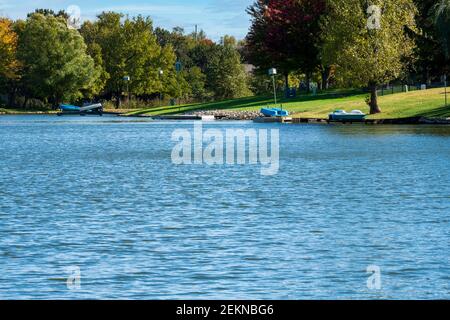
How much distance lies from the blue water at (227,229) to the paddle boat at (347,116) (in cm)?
3920

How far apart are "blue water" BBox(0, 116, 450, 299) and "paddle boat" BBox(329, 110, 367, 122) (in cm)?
3920

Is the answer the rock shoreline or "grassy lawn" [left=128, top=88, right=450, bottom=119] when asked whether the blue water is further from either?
the rock shoreline

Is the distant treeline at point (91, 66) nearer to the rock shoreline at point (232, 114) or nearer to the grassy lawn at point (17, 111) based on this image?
the grassy lawn at point (17, 111)

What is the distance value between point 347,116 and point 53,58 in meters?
81.5

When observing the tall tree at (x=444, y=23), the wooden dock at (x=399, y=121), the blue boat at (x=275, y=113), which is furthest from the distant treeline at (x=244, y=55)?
the blue boat at (x=275, y=113)

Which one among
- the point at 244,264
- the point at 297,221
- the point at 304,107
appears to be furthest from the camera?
the point at 304,107

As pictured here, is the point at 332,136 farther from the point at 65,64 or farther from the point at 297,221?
the point at 65,64

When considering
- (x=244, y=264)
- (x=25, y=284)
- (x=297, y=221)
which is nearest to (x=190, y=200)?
(x=297, y=221)

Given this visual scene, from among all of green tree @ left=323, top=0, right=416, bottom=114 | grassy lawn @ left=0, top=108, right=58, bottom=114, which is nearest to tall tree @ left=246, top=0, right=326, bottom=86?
green tree @ left=323, top=0, right=416, bottom=114

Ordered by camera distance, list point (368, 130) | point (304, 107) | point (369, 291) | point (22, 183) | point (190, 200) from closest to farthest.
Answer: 1. point (369, 291)
2. point (190, 200)
3. point (22, 183)
4. point (368, 130)
5. point (304, 107)

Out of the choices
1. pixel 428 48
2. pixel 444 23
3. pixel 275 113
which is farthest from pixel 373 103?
pixel 444 23

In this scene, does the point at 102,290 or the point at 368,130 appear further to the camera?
the point at 368,130
